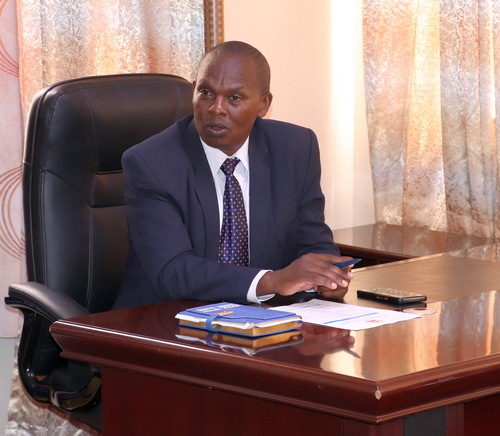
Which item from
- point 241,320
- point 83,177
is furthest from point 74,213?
point 241,320

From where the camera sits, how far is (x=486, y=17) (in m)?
3.19

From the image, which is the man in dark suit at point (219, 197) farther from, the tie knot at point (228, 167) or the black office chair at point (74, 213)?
the black office chair at point (74, 213)

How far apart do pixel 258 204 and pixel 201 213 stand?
182mm

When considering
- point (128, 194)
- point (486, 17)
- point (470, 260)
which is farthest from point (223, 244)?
point (486, 17)

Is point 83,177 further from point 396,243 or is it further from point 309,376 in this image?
point 396,243

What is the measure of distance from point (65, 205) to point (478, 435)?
1.22 metres

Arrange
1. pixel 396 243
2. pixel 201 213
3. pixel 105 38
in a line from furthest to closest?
pixel 396 243, pixel 105 38, pixel 201 213

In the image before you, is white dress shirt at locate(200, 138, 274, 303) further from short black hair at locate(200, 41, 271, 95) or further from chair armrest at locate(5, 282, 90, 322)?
chair armrest at locate(5, 282, 90, 322)

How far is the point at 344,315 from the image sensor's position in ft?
5.90

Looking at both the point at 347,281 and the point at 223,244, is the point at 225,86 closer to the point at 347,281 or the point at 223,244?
the point at 223,244

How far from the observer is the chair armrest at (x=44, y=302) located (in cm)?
204

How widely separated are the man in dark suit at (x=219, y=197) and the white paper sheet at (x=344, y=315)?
3.0 inches

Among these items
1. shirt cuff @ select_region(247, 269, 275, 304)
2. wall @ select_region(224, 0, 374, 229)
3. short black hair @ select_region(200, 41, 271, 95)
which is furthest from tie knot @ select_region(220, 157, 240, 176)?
wall @ select_region(224, 0, 374, 229)

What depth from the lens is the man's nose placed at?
2.26 metres
